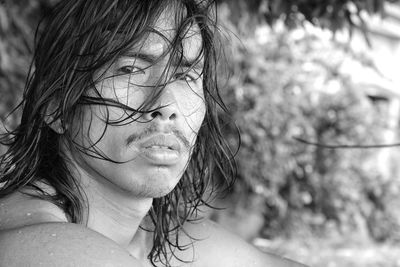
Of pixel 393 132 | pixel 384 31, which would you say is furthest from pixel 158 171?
pixel 384 31

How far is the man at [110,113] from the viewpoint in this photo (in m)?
1.54

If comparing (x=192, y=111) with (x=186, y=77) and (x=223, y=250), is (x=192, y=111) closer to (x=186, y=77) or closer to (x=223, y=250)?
(x=186, y=77)

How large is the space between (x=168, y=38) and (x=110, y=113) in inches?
8.7

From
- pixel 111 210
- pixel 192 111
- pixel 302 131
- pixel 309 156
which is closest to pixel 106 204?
pixel 111 210

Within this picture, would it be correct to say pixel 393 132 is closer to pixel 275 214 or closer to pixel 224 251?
pixel 275 214

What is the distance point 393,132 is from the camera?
9.93 meters

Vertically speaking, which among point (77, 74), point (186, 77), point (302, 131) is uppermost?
point (302, 131)

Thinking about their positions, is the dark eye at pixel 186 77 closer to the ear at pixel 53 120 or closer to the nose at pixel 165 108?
the nose at pixel 165 108

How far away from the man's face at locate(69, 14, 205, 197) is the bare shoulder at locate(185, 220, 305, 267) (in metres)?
0.45

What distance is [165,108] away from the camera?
1.53m

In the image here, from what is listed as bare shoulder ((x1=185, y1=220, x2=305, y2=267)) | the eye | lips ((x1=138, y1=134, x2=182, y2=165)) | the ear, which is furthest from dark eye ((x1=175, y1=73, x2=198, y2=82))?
bare shoulder ((x1=185, y1=220, x2=305, y2=267))

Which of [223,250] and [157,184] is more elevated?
[157,184]

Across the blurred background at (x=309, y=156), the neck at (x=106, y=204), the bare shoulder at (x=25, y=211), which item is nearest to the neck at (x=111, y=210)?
the neck at (x=106, y=204)

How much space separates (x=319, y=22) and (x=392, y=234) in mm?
5957
